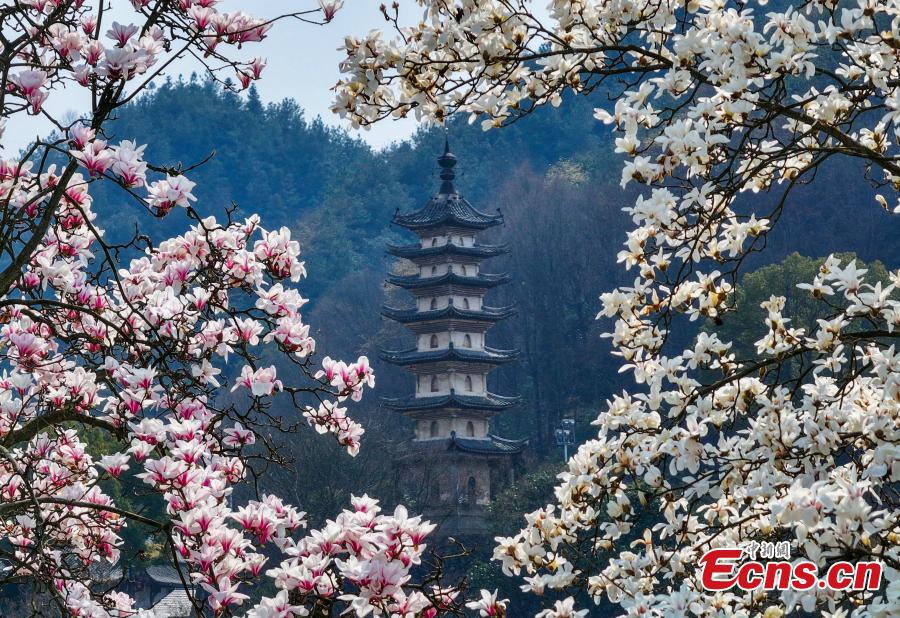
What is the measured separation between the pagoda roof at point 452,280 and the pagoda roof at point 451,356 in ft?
6.77

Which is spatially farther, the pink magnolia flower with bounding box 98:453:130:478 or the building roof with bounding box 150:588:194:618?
the building roof with bounding box 150:588:194:618

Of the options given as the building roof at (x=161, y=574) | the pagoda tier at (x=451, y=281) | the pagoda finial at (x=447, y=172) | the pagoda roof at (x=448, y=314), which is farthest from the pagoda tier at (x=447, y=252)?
the building roof at (x=161, y=574)

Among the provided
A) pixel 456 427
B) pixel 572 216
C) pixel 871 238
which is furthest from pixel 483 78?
pixel 572 216

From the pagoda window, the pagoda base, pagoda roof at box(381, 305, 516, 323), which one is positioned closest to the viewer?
the pagoda base

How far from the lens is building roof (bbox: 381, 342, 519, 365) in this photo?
128 ft

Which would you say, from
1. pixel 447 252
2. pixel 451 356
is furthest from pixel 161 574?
pixel 447 252

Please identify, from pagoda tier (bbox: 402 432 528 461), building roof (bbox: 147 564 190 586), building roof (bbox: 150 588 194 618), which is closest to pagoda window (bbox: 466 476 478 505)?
pagoda tier (bbox: 402 432 528 461)

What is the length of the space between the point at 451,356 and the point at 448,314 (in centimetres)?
137

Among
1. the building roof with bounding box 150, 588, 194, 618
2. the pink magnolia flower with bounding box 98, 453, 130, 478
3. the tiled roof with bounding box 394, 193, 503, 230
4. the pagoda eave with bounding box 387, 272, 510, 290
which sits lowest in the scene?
the pink magnolia flower with bounding box 98, 453, 130, 478

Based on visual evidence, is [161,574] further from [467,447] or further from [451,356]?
[451,356]

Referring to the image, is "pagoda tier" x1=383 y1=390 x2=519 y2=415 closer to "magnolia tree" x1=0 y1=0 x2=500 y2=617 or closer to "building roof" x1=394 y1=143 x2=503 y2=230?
"building roof" x1=394 y1=143 x2=503 y2=230

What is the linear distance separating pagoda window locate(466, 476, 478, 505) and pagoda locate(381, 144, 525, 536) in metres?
0.03

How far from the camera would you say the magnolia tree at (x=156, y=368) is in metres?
4.38

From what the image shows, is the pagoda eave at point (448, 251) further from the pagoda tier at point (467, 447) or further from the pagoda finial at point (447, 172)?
the pagoda tier at point (467, 447)
